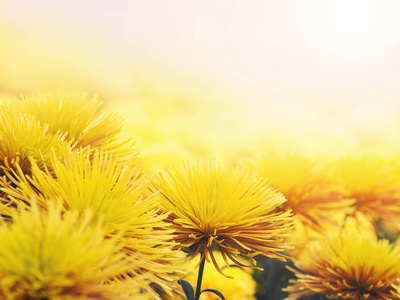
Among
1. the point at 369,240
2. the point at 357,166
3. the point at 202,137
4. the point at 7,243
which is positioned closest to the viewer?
the point at 7,243

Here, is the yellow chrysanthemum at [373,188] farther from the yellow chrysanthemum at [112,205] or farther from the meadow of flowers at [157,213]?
the yellow chrysanthemum at [112,205]

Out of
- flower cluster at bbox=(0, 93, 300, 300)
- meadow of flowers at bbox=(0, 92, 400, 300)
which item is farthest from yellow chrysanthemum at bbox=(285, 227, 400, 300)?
flower cluster at bbox=(0, 93, 300, 300)

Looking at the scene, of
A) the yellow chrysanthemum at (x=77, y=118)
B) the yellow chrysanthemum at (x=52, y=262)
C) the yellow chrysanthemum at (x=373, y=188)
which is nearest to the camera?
the yellow chrysanthemum at (x=52, y=262)

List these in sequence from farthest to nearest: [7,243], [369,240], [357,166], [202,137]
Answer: [202,137]
[357,166]
[369,240]
[7,243]

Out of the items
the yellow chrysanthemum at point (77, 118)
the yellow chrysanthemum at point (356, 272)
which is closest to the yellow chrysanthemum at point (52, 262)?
the yellow chrysanthemum at point (77, 118)

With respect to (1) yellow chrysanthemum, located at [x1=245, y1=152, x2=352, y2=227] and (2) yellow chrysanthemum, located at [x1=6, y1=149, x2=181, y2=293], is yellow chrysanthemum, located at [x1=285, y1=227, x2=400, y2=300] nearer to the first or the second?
(1) yellow chrysanthemum, located at [x1=245, y1=152, x2=352, y2=227]

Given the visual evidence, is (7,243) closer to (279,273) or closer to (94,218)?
(94,218)

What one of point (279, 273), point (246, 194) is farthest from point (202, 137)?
point (246, 194)

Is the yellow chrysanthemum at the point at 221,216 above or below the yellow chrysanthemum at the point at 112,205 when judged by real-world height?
above
